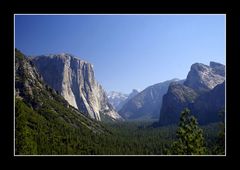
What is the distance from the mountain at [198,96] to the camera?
75825mm

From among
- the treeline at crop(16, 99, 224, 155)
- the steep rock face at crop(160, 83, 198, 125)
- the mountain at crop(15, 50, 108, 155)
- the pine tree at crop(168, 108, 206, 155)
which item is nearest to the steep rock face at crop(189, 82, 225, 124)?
the steep rock face at crop(160, 83, 198, 125)

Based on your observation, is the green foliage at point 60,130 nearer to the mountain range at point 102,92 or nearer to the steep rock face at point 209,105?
the mountain range at point 102,92

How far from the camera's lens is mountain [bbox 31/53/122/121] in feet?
326

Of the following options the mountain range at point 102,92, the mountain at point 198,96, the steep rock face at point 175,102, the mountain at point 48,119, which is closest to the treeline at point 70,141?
the mountain at point 48,119

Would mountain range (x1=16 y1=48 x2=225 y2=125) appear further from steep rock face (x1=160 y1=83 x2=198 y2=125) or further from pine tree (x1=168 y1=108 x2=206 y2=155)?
pine tree (x1=168 y1=108 x2=206 y2=155)

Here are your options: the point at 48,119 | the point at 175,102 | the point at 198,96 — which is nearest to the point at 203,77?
the point at 175,102

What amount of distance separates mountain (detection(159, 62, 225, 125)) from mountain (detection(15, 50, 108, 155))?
21.5m

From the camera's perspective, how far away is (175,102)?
89938 millimetres

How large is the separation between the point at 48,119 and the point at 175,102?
49.8 meters
